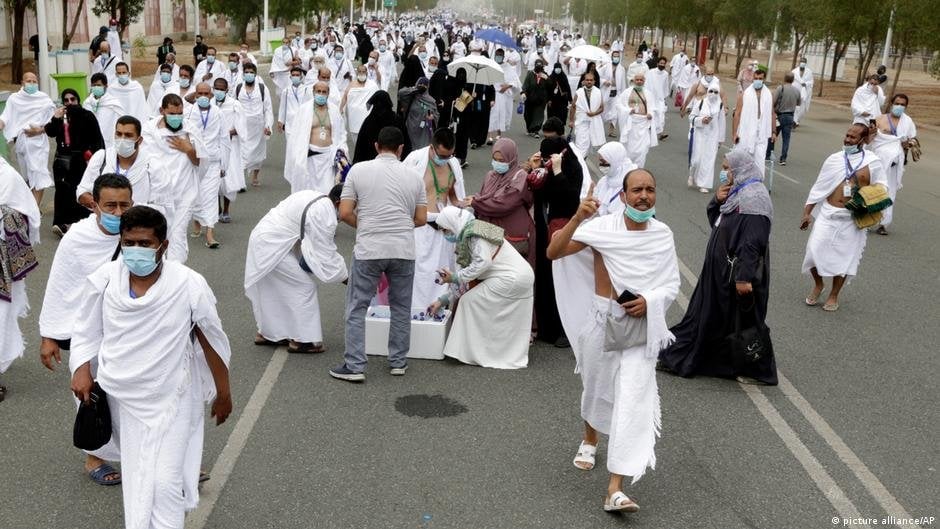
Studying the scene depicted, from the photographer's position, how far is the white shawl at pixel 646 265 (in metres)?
5.44

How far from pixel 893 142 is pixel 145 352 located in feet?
39.6

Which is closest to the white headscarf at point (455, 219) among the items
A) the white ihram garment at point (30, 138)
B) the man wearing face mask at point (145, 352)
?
the man wearing face mask at point (145, 352)

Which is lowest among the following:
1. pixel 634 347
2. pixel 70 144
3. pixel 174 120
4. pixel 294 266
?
pixel 294 266

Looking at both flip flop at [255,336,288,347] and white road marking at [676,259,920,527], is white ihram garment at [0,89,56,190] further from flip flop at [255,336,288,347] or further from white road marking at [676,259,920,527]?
white road marking at [676,259,920,527]

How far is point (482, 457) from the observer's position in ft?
20.3

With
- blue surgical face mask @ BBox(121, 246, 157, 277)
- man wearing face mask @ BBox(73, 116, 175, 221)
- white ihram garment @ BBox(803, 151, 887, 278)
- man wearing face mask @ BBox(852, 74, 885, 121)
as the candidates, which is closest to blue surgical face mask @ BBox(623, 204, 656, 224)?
blue surgical face mask @ BBox(121, 246, 157, 277)

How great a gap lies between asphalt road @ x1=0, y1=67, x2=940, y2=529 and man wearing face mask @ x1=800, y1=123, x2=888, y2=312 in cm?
67

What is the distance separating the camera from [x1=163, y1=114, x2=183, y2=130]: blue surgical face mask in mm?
9516

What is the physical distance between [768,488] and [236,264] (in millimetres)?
6411

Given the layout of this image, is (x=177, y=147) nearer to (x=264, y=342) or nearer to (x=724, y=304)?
(x=264, y=342)

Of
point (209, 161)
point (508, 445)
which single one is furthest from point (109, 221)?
point (209, 161)

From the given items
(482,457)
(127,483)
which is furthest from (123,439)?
(482,457)

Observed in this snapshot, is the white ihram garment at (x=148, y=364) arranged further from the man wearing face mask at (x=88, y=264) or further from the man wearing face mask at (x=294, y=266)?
the man wearing face mask at (x=294, y=266)

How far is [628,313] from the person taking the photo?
17.9ft
